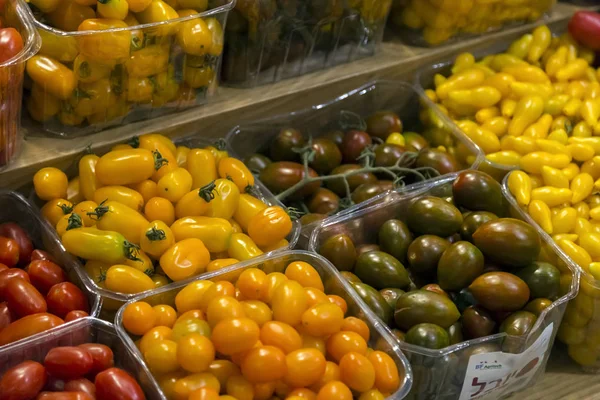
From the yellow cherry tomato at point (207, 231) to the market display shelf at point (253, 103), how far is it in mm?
312

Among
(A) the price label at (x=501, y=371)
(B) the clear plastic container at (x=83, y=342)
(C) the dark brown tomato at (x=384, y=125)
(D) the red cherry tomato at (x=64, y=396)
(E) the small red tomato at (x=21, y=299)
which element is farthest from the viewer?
(C) the dark brown tomato at (x=384, y=125)

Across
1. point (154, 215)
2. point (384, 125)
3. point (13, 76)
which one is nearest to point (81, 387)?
point (154, 215)

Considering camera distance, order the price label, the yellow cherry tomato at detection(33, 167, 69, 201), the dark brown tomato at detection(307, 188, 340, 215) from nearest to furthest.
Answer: the price label → the yellow cherry tomato at detection(33, 167, 69, 201) → the dark brown tomato at detection(307, 188, 340, 215)

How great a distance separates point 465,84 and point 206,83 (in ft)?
2.36

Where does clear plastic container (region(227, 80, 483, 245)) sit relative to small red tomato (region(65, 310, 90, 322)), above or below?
above

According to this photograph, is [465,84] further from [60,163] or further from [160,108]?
[60,163]

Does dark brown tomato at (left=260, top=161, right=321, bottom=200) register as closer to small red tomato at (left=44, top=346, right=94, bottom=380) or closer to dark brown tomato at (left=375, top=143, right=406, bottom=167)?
dark brown tomato at (left=375, top=143, right=406, bottom=167)

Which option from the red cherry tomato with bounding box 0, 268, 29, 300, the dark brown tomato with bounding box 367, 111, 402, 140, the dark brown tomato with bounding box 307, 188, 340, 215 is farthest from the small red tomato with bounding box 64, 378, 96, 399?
the dark brown tomato with bounding box 367, 111, 402, 140

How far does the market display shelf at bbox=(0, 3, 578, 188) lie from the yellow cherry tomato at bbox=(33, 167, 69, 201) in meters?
0.06

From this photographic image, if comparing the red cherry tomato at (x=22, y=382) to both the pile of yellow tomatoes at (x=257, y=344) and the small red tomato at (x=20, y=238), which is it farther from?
the small red tomato at (x=20, y=238)

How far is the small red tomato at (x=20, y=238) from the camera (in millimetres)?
1659

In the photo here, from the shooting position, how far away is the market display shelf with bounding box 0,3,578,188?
5.86ft

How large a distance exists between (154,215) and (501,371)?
0.74m

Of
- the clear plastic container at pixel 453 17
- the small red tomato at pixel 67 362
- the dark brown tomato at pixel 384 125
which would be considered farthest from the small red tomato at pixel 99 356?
the clear plastic container at pixel 453 17
